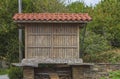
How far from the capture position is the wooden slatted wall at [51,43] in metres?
18.0

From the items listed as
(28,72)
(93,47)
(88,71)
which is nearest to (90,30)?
(93,47)

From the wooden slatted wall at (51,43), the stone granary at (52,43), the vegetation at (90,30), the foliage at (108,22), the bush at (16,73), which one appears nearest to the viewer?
the stone granary at (52,43)

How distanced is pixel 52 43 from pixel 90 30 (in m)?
8.46

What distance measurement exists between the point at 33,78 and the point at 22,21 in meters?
2.52

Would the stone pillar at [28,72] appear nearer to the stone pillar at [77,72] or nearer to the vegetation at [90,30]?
the stone pillar at [77,72]

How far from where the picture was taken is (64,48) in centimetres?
1798

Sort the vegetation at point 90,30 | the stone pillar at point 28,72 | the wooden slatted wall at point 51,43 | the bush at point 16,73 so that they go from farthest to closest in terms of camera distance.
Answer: the vegetation at point 90,30
the bush at point 16,73
the wooden slatted wall at point 51,43
the stone pillar at point 28,72

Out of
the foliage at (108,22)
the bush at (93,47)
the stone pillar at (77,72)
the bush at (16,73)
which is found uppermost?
the foliage at (108,22)

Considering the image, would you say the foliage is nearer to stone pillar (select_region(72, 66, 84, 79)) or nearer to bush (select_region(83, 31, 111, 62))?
bush (select_region(83, 31, 111, 62))

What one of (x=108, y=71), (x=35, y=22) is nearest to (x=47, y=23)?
(x=35, y=22)

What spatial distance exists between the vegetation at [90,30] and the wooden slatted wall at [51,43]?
110 inches

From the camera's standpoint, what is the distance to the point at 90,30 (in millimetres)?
26062

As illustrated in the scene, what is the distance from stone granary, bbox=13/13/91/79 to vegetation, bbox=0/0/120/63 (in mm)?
2802

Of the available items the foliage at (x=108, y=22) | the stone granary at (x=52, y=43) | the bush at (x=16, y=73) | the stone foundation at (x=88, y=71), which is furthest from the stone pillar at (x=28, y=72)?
the foliage at (x=108, y=22)
